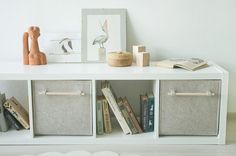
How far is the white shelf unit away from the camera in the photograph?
5.97 ft

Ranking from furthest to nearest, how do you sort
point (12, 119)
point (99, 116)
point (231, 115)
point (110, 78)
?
1. point (231, 115)
2. point (12, 119)
3. point (99, 116)
4. point (110, 78)

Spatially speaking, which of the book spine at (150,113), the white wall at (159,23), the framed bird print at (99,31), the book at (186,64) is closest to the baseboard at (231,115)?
the white wall at (159,23)

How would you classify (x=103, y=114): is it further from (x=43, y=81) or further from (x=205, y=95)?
(x=205, y=95)

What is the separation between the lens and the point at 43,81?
1.86 metres

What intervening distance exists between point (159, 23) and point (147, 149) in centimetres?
83

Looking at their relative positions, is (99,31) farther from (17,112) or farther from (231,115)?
(231,115)

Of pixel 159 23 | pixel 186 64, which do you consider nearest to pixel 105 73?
pixel 186 64

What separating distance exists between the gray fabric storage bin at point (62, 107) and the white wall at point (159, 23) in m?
0.48

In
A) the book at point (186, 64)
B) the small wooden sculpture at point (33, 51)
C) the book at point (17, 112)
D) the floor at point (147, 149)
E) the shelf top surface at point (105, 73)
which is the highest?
the small wooden sculpture at point (33, 51)

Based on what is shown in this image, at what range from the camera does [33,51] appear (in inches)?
80.8

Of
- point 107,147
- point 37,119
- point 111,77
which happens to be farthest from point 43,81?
point 107,147

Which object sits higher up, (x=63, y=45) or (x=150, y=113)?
(x=63, y=45)

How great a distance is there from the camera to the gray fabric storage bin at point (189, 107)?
184 centimetres

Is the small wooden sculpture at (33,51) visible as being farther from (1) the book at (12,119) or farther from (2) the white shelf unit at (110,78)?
(1) the book at (12,119)
